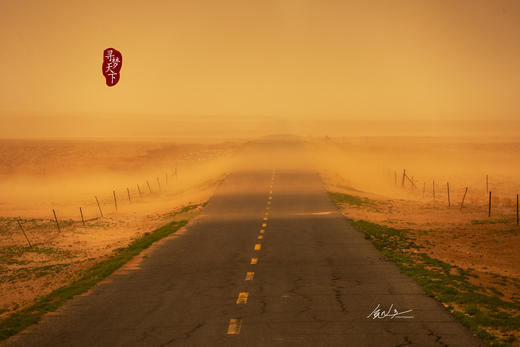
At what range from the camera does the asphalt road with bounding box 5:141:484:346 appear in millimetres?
8836

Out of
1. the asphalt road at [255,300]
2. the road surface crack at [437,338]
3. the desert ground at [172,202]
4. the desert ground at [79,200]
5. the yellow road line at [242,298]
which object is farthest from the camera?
the desert ground at [79,200]

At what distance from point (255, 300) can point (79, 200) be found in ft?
130

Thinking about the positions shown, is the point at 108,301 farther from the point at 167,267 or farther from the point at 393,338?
the point at 393,338

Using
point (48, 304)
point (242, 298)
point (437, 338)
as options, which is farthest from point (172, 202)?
point (437, 338)

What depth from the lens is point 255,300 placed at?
1101 cm

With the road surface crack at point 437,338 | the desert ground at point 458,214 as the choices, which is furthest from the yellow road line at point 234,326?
the desert ground at point 458,214

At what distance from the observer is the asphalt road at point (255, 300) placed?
884cm

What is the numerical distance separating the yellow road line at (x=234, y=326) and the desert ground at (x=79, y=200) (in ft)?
22.9

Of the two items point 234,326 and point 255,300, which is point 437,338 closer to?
point 234,326

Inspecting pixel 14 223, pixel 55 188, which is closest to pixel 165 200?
pixel 14 223

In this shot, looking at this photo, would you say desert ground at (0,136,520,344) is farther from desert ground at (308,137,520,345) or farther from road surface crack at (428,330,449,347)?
road surface crack at (428,330,449,347)

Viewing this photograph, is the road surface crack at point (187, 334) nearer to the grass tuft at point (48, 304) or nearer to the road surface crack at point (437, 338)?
the grass tuft at point (48, 304)

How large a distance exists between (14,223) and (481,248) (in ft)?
97.5

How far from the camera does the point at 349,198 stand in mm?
32625
